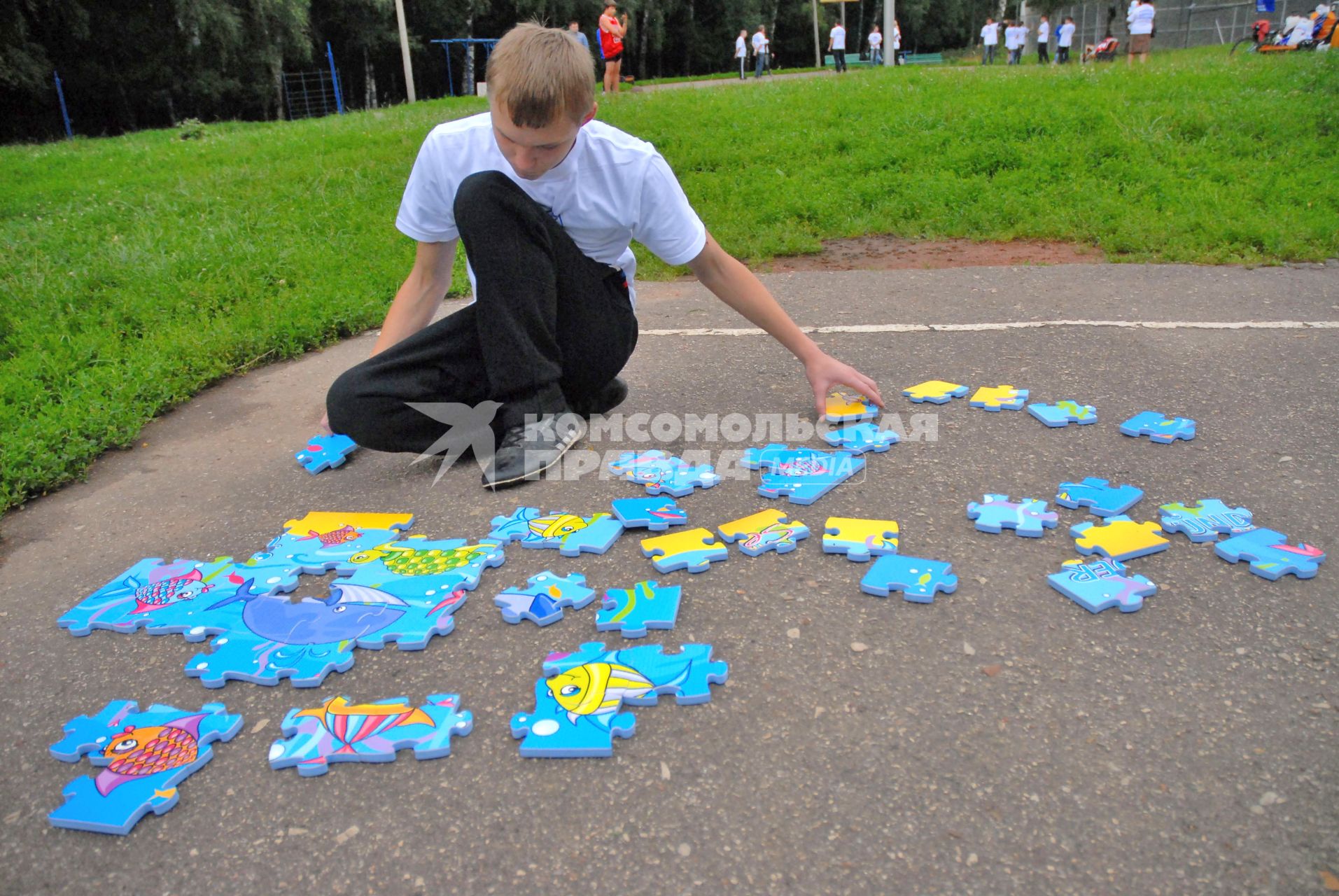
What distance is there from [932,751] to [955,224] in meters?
6.14

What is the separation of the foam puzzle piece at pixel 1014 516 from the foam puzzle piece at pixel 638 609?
40.0 inches

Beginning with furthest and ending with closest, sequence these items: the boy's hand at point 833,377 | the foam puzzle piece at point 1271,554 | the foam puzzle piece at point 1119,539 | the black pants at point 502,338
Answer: the boy's hand at point 833,377 < the black pants at point 502,338 < the foam puzzle piece at point 1119,539 < the foam puzzle piece at point 1271,554

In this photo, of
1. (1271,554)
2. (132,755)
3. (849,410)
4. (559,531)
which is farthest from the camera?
(849,410)

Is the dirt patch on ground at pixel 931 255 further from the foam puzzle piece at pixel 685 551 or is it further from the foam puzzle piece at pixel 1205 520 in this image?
the foam puzzle piece at pixel 685 551

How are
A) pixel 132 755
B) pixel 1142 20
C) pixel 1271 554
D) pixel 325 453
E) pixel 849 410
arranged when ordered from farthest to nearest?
1. pixel 1142 20
2. pixel 849 410
3. pixel 325 453
4. pixel 1271 554
5. pixel 132 755

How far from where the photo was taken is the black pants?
3111 millimetres

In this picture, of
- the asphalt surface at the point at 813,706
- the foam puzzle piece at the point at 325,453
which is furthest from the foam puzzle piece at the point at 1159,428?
the foam puzzle piece at the point at 325,453

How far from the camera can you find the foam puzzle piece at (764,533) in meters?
2.79

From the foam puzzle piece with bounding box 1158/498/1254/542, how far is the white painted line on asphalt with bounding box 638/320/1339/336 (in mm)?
2114

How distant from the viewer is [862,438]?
3.53m

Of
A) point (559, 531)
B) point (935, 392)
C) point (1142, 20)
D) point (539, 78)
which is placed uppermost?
point (1142, 20)

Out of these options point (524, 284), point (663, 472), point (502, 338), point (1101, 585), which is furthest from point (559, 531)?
point (1101, 585)

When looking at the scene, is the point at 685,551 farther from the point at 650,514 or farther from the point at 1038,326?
the point at 1038,326

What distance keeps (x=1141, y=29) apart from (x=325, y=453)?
17.3m
